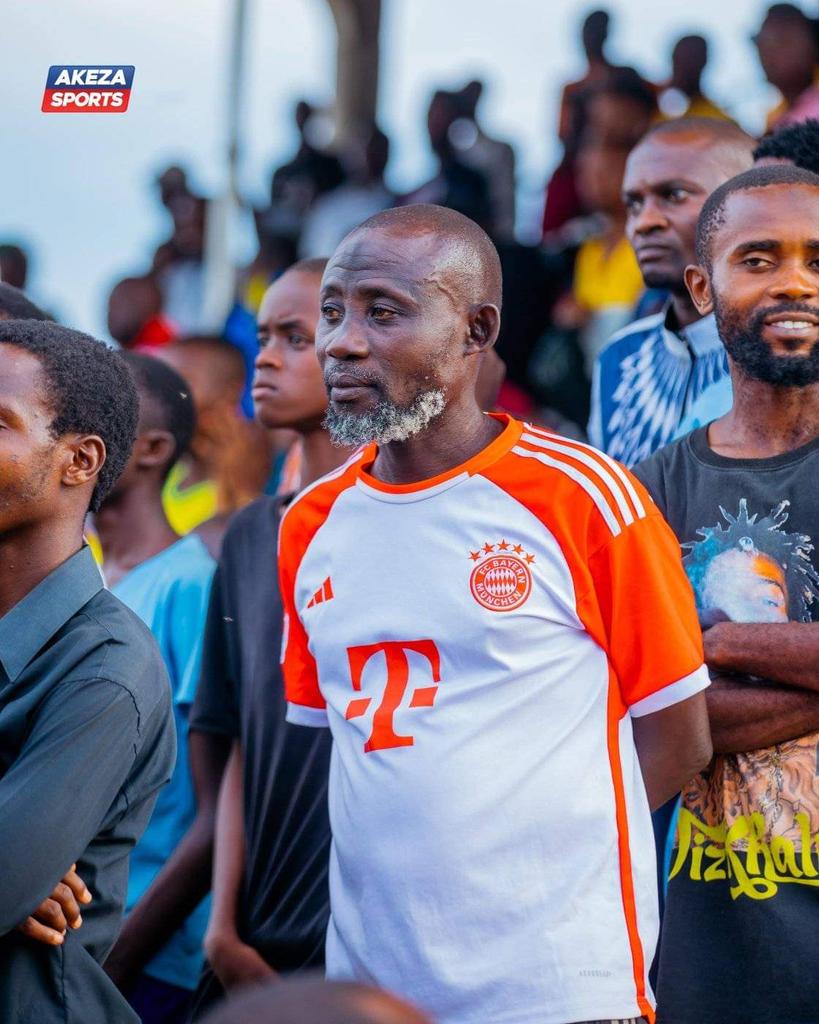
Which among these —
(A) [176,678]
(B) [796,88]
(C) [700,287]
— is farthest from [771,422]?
(B) [796,88]

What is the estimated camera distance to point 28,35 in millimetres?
3820

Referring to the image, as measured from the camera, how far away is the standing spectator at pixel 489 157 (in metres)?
8.80

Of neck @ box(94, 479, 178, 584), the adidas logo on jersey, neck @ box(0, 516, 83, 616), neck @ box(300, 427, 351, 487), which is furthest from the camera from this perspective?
neck @ box(94, 479, 178, 584)

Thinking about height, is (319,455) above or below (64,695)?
above

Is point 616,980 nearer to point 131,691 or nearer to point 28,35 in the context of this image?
point 131,691

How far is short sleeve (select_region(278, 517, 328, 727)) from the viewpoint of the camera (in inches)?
137

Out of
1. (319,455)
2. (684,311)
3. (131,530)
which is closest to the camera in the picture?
(319,455)

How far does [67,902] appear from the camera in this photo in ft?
9.13

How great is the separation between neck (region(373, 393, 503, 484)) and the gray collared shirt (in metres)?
0.63

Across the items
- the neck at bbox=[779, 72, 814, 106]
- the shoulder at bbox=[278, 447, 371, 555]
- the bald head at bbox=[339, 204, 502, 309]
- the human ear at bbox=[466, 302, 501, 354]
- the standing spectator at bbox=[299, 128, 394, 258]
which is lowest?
the shoulder at bbox=[278, 447, 371, 555]

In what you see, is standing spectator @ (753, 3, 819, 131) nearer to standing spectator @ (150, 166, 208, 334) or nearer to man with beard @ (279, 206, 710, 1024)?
standing spectator @ (150, 166, 208, 334)

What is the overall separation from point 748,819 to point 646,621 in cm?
55

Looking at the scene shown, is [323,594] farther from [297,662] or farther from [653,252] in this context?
[653,252]

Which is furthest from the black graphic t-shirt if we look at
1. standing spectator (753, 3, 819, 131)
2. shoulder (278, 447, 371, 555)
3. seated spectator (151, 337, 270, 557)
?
standing spectator (753, 3, 819, 131)
